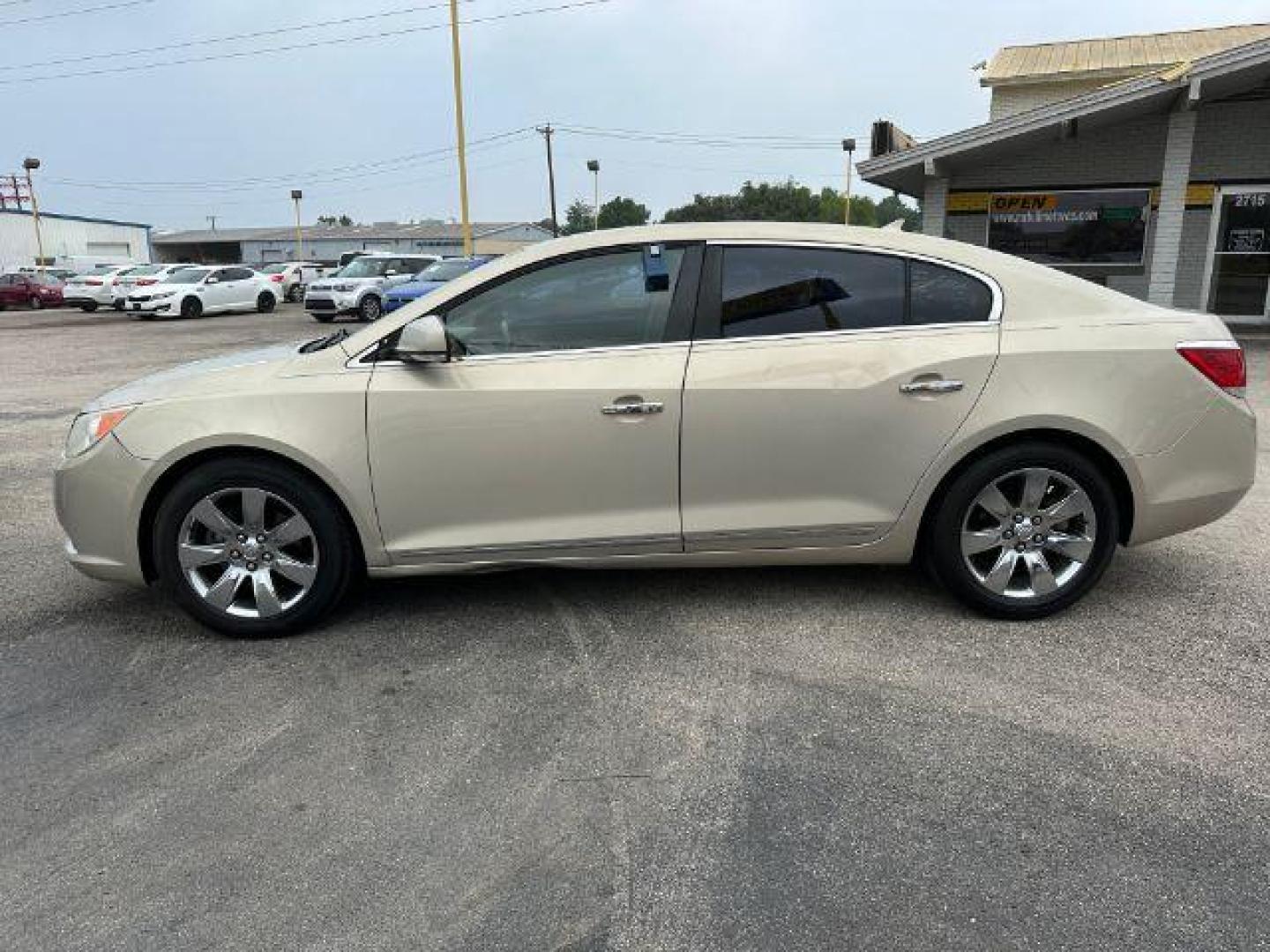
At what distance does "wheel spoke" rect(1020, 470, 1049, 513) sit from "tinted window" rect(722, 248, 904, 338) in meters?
0.82

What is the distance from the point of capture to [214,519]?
12.7 feet

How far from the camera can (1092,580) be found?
4047 mm

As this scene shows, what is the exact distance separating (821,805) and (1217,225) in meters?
16.3

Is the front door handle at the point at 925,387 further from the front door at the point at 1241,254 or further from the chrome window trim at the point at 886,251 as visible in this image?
the front door at the point at 1241,254

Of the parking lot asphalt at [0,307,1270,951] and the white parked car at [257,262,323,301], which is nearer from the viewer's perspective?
the parking lot asphalt at [0,307,1270,951]

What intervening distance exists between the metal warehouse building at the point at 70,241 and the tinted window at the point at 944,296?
56.3 metres

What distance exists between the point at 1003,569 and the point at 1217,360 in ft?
3.94

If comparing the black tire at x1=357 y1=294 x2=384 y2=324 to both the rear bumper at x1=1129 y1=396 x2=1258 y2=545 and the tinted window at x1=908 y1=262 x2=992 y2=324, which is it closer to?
the tinted window at x1=908 y1=262 x2=992 y2=324

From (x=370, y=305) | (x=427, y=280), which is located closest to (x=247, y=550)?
(x=427, y=280)

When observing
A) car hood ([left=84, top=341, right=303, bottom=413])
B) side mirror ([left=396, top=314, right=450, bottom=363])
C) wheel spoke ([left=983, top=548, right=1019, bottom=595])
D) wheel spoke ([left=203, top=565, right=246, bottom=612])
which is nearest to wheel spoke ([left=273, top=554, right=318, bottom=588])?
wheel spoke ([left=203, top=565, right=246, bottom=612])

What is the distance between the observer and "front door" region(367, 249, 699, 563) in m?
3.78

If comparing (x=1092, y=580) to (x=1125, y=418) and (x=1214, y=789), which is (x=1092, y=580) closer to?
(x=1125, y=418)

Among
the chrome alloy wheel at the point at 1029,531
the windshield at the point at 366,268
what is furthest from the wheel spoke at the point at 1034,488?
the windshield at the point at 366,268

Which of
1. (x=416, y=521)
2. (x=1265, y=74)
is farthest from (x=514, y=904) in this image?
(x=1265, y=74)
